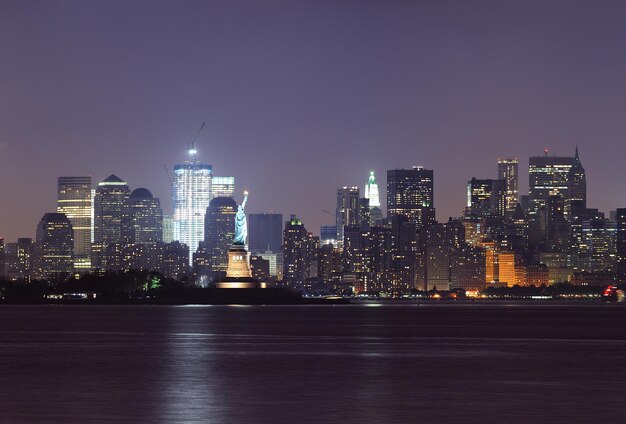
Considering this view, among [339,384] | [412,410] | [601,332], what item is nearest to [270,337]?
[601,332]

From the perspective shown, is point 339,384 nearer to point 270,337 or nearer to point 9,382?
point 9,382

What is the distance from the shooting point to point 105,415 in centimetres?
3578

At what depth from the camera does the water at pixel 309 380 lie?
36.3 meters

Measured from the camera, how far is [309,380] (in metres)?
47.8

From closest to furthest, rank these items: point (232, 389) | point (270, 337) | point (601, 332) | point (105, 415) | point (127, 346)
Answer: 1. point (105, 415)
2. point (232, 389)
3. point (127, 346)
4. point (270, 337)
5. point (601, 332)

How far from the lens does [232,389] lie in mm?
44125

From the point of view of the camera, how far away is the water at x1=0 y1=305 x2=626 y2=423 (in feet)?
119

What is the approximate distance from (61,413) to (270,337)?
50642mm

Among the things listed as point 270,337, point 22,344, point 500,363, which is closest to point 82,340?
point 22,344

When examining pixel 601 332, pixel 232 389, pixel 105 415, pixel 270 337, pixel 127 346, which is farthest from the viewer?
pixel 601 332

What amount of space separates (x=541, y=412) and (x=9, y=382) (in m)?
19.3

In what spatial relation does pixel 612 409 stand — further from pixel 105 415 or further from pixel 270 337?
pixel 270 337

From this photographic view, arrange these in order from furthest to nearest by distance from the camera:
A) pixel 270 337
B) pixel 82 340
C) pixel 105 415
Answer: pixel 270 337
pixel 82 340
pixel 105 415

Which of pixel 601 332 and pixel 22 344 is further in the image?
pixel 601 332
